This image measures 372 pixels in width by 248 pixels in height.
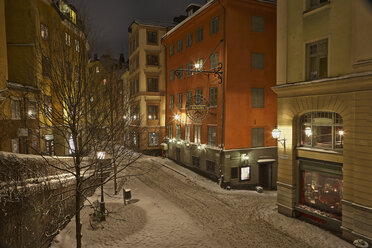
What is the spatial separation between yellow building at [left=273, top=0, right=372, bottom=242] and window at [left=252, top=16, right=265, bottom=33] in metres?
7.12

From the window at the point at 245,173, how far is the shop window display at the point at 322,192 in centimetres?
760

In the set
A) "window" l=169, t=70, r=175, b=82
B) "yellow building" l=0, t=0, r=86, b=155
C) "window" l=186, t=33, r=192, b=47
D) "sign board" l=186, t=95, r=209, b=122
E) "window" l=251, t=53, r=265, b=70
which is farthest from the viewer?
"window" l=169, t=70, r=175, b=82

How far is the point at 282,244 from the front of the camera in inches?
436

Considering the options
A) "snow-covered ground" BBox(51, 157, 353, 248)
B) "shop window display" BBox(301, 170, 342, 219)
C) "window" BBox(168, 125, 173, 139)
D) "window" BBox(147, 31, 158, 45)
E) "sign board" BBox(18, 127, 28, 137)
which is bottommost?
"snow-covered ground" BBox(51, 157, 353, 248)

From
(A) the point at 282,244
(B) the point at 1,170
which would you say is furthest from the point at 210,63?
(B) the point at 1,170

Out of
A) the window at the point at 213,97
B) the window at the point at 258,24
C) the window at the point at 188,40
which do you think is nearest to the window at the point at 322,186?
the window at the point at 213,97

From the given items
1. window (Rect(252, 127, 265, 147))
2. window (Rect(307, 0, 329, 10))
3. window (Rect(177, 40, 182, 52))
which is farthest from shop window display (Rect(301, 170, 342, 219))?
window (Rect(177, 40, 182, 52))

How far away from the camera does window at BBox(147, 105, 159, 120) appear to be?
117ft

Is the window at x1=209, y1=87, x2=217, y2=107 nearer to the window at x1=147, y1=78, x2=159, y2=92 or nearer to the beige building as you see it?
the beige building

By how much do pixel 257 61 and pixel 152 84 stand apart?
1833 cm

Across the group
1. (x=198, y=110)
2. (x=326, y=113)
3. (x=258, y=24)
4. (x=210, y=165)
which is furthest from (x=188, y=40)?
(x=326, y=113)

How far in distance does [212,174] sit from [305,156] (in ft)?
34.8

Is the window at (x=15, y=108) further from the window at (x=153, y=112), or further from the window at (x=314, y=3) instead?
the window at (x=314, y=3)

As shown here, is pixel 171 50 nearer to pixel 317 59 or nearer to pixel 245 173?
pixel 245 173
